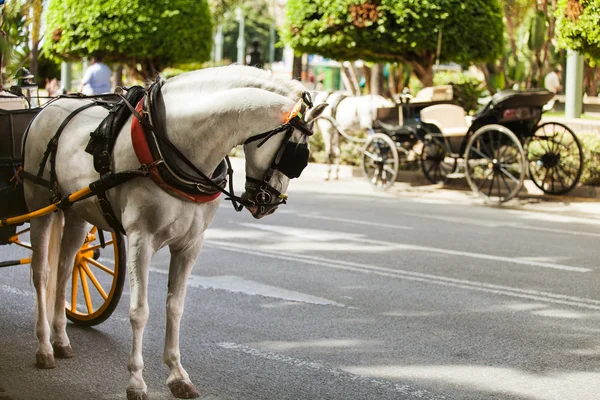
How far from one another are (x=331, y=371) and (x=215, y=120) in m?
1.86

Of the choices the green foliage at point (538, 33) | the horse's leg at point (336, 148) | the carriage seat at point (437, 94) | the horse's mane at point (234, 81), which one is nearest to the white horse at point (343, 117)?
the horse's leg at point (336, 148)

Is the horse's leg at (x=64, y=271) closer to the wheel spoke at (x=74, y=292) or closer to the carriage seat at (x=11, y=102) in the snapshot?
the wheel spoke at (x=74, y=292)

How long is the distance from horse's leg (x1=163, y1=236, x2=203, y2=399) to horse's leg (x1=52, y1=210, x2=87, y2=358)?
3.46 feet

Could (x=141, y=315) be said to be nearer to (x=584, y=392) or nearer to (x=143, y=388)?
(x=143, y=388)

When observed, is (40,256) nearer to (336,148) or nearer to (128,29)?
(336,148)

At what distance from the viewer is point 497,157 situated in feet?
50.4

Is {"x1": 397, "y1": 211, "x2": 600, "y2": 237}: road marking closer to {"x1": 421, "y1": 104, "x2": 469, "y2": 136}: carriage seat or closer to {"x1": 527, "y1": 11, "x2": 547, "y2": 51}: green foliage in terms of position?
{"x1": 421, "y1": 104, "x2": 469, "y2": 136}: carriage seat

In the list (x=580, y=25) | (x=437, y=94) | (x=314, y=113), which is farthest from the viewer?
(x=437, y=94)

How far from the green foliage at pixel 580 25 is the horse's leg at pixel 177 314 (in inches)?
408

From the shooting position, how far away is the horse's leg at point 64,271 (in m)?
6.39

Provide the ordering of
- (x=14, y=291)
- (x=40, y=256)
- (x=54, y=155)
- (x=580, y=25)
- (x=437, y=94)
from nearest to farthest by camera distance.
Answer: (x=54, y=155)
(x=40, y=256)
(x=14, y=291)
(x=580, y=25)
(x=437, y=94)

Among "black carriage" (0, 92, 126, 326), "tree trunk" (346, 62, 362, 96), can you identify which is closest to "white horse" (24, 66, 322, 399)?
"black carriage" (0, 92, 126, 326)

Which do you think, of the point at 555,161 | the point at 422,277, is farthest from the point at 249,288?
the point at 555,161

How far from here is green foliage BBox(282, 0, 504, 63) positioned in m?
18.5
